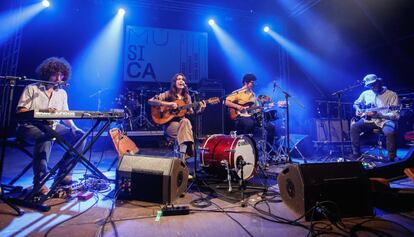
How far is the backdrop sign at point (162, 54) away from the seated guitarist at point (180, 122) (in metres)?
3.84

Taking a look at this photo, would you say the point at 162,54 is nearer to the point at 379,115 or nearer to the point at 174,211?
the point at 379,115

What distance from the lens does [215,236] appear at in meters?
1.83

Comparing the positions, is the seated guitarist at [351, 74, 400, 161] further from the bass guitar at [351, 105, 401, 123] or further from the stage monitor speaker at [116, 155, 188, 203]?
the stage monitor speaker at [116, 155, 188, 203]

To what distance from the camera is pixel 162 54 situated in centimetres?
802

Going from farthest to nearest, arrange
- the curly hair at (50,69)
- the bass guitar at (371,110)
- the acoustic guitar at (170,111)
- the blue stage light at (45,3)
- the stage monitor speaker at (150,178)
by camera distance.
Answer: the blue stage light at (45,3)
the bass guitar at (371,110)
the acoustic guitar at (170,111)
the curly hair at (50,69)
the stage monitor speaker at (150,178)

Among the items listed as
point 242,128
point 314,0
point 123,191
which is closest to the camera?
point 123,191

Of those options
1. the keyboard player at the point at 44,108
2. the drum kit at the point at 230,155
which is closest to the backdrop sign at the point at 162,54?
the keyboard player at the point at 44,108

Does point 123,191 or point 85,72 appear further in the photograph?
point 85,72

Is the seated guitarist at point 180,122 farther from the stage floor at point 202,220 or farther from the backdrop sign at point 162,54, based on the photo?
the backdrop sign at point 162,54

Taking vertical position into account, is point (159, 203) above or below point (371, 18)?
below

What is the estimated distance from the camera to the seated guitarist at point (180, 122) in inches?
150

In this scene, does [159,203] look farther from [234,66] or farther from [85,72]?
[234,66]

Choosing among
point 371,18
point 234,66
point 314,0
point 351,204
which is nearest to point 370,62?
point 371,18

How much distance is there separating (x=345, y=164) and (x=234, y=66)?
7076mm
